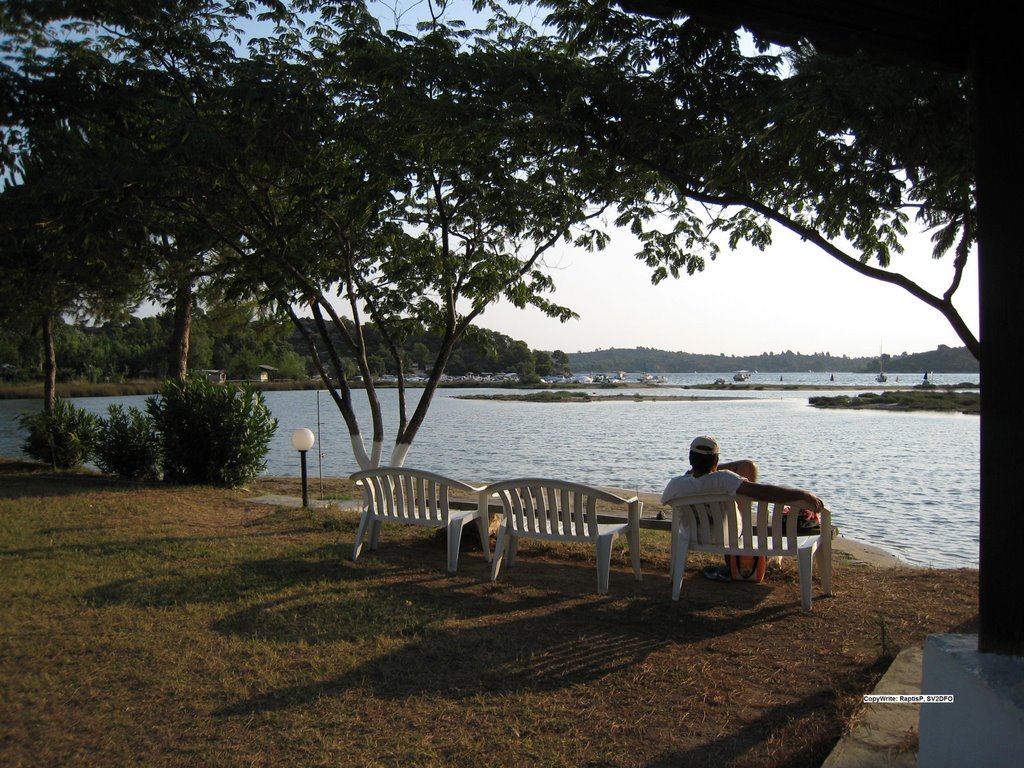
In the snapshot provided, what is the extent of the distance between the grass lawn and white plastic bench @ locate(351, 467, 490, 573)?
0.34 metres

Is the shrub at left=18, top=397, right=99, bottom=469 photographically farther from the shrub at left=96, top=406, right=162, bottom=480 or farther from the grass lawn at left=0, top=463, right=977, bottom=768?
the grass lawn at left=0, top=463, right=977, bottom=768

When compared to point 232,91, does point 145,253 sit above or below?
below

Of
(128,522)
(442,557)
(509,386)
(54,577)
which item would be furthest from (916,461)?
(509,386)

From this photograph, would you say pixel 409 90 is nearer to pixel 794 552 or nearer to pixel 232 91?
pixel 232 91

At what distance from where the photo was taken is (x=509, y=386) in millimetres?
93375

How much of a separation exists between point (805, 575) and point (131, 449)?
36.3ft

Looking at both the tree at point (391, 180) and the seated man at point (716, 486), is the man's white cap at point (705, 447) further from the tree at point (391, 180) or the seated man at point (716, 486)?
the tree at point (391, 180)

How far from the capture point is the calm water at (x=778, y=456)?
461 inches

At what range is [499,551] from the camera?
19.5ft

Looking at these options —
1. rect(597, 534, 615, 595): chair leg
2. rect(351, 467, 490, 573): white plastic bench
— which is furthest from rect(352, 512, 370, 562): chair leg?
rect(597, 534, 615, 595): chair leg

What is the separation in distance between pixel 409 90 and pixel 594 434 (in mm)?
26487

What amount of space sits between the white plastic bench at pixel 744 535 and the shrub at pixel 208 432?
8.03 metres

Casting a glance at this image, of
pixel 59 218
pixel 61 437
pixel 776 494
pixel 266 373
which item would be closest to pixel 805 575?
pixel 776 494

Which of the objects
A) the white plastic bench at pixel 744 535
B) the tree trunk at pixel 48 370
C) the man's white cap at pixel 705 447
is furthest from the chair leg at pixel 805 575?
the tree trunk at pixel 48 370
